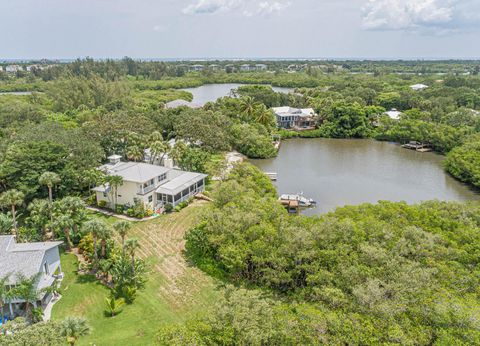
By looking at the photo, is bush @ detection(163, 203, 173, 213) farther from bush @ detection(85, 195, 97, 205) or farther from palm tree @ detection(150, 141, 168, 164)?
palm tree @ detection(150, 141, 168, 164)

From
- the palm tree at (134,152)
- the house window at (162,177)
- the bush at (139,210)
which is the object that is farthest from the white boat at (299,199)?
the palm tree at (134,152)

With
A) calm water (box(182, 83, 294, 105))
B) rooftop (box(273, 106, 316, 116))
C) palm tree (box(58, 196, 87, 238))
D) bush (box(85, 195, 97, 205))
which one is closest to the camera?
palm tree (box(58, 196, 87, 238))

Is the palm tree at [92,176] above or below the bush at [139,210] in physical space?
above

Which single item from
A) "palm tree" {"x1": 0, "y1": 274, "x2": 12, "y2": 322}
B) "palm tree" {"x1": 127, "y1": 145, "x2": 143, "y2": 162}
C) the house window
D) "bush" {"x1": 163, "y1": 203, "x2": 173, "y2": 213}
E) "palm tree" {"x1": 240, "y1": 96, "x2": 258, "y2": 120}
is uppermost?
"palm tree" {"x1": 240, "y1": 96, "x2": 258, "y2": 120}

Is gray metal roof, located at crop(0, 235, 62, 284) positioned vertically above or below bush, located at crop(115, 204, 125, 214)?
above

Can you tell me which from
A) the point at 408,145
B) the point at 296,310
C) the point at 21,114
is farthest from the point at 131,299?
the point at 408,145

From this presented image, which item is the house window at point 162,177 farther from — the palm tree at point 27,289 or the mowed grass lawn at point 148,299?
the palm tree at point 27,289

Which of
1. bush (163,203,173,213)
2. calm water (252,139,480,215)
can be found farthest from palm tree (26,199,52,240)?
calm water (252,139,480,215)

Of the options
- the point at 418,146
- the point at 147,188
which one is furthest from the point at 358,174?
the point at 147,188
